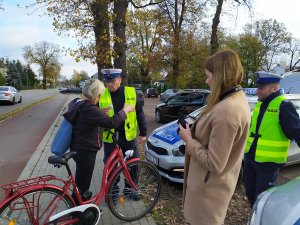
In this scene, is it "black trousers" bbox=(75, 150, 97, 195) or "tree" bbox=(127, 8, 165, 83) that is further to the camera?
"tree" bbox=(127, 8, 165, 83)

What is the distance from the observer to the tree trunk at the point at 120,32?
1065 centimetres

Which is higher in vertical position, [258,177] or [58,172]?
[258,177]

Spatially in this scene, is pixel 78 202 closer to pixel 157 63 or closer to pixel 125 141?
pixel 125 141

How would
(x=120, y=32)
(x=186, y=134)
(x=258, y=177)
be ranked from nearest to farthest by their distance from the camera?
(x=186, y=134), (x=258, y=177), (x=120, y=32)

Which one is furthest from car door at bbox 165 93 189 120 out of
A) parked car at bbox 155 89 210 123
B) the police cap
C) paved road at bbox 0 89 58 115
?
paved road at bbox 0 89 58 115

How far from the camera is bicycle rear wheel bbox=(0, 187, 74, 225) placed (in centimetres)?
323

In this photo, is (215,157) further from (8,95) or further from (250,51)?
(250,51)

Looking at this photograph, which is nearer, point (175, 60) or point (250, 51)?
point (175, 60)

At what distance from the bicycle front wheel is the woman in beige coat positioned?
197 centimetres

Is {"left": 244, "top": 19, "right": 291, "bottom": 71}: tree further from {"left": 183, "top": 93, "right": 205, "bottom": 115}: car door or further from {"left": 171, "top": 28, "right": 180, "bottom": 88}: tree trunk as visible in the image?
{"left": 183, "top": 93, "right": 205, "bottom": 115}: car door

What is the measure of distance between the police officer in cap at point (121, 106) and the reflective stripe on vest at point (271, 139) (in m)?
1.79

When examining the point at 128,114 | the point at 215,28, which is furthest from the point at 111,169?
the point at 215,28

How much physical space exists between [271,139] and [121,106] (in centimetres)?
203

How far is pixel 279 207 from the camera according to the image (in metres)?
2.33
